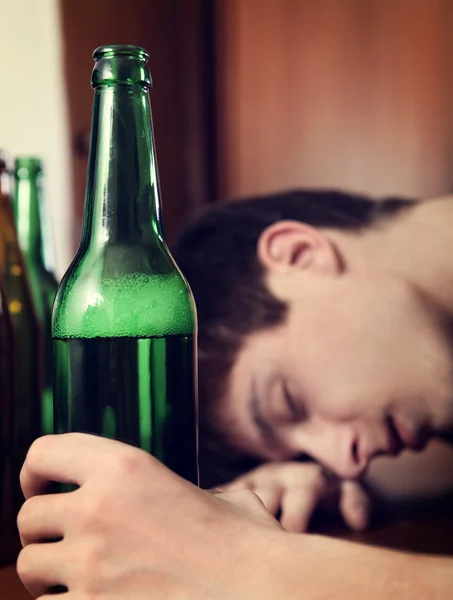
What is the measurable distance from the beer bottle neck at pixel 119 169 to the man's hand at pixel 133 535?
0.16 metres

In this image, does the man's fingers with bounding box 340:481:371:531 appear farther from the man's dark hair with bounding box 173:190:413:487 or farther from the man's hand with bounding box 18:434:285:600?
the man's hand with bounding box 18:434:285:600

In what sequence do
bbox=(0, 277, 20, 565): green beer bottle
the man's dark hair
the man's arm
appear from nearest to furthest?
the man's arm
bbox=(0, 277, 20, 565): green beer bottle
the man's dark hair

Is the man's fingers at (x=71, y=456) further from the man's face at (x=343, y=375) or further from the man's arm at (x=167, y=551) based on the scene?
the man's face at (x=343, y=375)

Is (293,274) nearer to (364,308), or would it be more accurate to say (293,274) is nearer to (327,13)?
(364,308)

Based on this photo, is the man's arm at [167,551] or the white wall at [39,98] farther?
the white wall at [39,98]

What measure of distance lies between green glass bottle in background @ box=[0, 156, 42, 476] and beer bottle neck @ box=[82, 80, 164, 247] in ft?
0.82

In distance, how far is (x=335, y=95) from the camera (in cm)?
77

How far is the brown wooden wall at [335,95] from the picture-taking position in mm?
725

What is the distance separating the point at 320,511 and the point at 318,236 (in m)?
0.31

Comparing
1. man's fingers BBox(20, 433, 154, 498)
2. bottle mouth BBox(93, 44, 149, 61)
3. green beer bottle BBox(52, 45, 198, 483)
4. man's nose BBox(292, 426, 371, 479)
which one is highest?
bottle mouth BBox(93, 44, 149, 61)

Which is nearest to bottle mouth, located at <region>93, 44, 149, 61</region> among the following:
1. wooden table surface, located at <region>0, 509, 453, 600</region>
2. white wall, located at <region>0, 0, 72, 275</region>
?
white wall, located at <region>0, 0, 72, 275</region>

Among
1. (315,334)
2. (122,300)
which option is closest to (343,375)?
(315,334)

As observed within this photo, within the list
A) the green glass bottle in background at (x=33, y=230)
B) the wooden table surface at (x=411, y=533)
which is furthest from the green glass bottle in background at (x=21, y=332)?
the wooden table surface at (x=411, y=533)

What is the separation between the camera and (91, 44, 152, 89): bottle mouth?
500 mm
